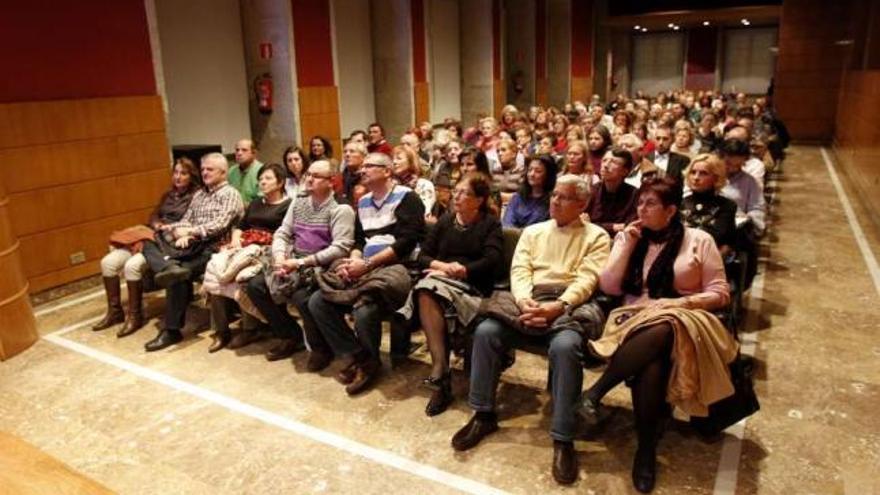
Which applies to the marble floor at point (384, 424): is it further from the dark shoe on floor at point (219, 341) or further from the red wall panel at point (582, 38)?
the red wall panel at point (582, 38)

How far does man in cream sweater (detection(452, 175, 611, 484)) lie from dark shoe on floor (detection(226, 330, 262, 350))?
178 cm

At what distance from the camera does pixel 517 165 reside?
5.50m

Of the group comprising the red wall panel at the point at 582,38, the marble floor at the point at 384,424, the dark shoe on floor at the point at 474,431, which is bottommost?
the marble floor at the point at 384,424

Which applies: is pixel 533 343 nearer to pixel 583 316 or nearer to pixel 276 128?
pixel 583 316

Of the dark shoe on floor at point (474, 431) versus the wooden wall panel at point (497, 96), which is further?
the wooden wall panel at point (497, 96)

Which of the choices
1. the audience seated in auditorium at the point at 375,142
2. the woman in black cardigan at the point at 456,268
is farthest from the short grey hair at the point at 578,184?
the audience seated in auditorium at the point at 375,142

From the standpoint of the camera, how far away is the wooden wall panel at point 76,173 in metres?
4.80

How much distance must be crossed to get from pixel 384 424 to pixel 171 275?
1.77 metres

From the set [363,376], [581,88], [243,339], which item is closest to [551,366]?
[363,376]

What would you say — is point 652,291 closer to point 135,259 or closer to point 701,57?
point 135,259

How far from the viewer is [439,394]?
317 cm

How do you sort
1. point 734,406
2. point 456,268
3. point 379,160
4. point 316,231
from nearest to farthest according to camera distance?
point 734,406 < point 456,268 < point 379,160 < point 316,231

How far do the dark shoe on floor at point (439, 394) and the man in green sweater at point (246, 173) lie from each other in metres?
2.58

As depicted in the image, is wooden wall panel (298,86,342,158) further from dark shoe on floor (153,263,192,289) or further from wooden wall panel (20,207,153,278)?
dark shoe on floor (153,263,192,289)
